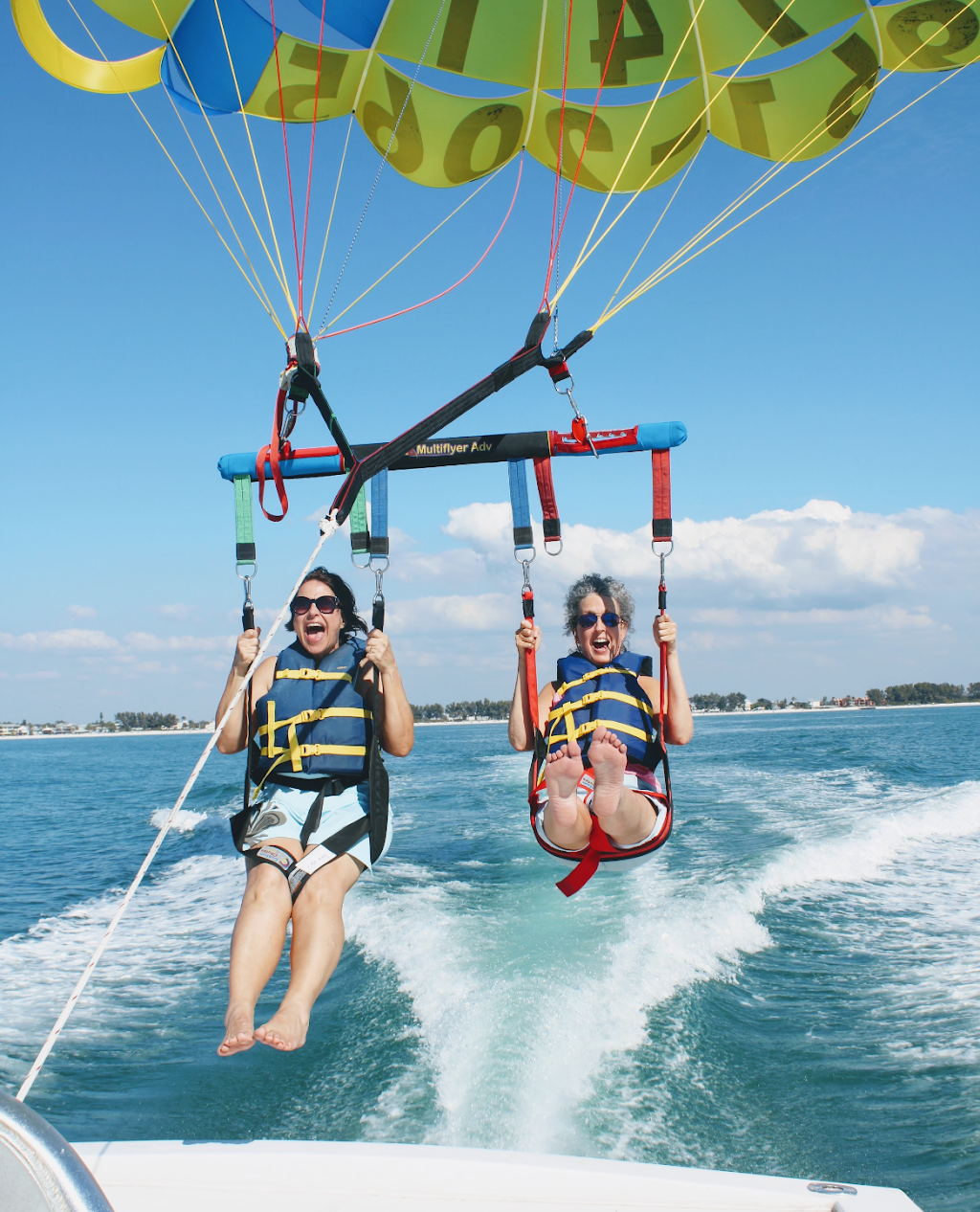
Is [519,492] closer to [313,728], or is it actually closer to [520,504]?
[520,504]

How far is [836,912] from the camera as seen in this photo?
6820 mm

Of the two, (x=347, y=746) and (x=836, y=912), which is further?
(x=836, y=912)

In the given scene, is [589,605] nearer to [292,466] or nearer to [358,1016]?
→ [292,466]

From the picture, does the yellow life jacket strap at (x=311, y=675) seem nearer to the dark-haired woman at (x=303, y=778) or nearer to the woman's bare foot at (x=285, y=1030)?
the dark-haired woman at (x=303, y=778)

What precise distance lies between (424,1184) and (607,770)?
57.2 inches

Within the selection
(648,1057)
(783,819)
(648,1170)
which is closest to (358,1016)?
(648,1057)

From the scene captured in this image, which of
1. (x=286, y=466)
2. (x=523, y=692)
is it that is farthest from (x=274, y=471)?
(x=523, y=692)

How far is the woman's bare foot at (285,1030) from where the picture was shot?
219 centimetres

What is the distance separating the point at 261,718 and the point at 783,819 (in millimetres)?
9380

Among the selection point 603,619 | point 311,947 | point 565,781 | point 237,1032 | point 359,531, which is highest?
point 359,531

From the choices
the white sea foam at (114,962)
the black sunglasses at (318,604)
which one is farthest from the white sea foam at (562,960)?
the black sunglasses at (318,604)

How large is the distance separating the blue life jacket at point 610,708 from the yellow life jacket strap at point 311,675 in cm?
99

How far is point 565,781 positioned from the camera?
3109 mm

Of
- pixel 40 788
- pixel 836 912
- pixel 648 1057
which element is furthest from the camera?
pixel 40 788
